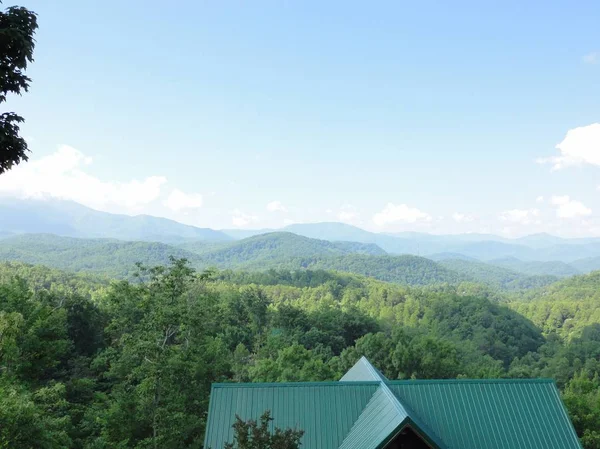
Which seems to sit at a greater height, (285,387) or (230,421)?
(285,387)

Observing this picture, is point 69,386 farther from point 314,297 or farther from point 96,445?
point 314,297

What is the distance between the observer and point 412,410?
12.2 metres

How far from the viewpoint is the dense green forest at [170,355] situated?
16.7 metres

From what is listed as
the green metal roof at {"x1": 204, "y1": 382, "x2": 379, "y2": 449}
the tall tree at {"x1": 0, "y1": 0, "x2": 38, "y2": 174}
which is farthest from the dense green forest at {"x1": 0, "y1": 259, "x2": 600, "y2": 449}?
the tall tree at {"x1": 0, "y1": 0, "x2": 38, "y2": 174}

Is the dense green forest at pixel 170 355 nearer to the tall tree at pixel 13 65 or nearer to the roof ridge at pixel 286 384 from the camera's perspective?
the roof ridge at pixel 286 384

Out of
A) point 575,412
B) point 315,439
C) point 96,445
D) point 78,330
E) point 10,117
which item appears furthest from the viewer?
point 78,330

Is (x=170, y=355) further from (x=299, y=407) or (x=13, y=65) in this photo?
(x=13, y=65)

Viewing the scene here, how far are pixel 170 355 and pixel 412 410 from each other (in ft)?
30.4

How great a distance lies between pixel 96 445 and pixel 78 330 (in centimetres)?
2144

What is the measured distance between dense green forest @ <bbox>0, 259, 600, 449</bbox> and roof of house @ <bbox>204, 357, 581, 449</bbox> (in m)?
5.45

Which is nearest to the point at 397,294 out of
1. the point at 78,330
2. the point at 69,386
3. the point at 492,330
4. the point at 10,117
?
the point at 492,330

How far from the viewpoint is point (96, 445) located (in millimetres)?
16422

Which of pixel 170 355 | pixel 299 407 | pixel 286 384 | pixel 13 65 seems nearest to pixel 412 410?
pixel 299 407

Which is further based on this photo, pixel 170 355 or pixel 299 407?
pixel 170 355
